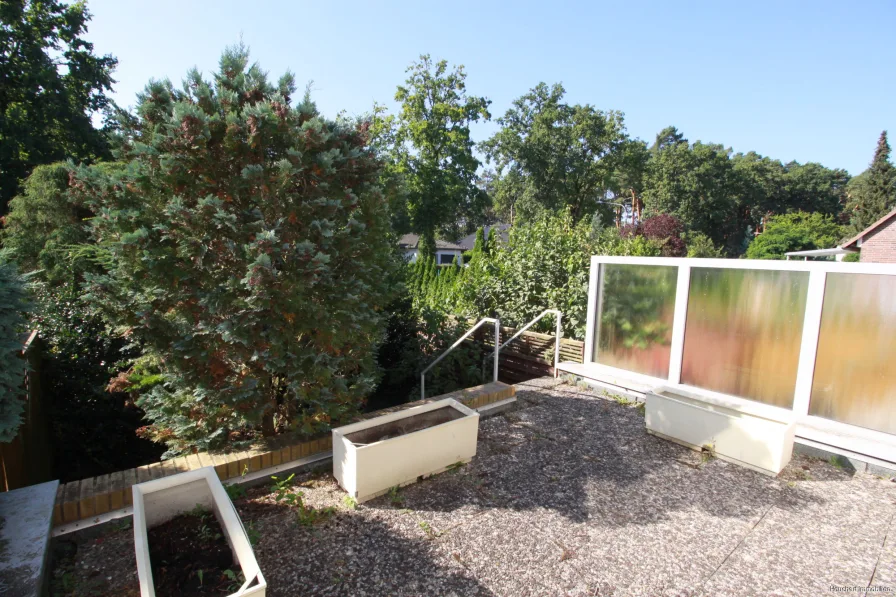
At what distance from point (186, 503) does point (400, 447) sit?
1196 mm

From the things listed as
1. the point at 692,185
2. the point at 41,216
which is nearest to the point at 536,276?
the point at 41,216

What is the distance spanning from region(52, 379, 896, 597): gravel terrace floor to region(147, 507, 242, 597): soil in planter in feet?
0.66

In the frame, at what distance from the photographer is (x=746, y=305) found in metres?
4.14

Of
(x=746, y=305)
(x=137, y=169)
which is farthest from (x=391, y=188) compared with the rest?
(x=746, y=305)

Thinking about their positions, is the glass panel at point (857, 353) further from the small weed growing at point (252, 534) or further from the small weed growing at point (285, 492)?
the small weed growing at point (252, 534)

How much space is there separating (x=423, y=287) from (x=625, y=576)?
25.0 feet

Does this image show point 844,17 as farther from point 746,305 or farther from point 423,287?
point 423,287

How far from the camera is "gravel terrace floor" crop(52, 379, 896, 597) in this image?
2.11m

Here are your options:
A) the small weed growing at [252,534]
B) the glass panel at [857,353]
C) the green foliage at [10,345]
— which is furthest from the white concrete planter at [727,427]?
the green foliage at [10,345]

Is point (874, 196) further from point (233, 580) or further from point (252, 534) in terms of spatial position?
point (233, 580)

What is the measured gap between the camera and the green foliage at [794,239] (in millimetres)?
29453

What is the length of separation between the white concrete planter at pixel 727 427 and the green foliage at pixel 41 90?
16.7 meters

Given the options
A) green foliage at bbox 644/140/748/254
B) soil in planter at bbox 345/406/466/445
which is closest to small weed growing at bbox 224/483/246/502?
soil in planter at bbox 345/406/466/445

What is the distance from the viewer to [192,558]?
76.5 inches
